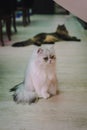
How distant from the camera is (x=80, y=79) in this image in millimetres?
2830

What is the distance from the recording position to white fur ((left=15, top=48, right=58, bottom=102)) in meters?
2.25

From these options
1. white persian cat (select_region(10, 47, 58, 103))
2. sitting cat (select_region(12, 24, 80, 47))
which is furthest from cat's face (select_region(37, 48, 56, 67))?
sitting cat (select_region(12, 24, 80, 47))

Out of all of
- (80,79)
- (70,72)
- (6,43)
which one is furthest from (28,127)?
(6,43)

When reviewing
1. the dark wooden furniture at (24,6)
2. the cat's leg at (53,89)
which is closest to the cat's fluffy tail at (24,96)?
the cat's leg at (53,89)

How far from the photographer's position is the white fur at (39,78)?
225cm

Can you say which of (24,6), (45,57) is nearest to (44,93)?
(45,57)

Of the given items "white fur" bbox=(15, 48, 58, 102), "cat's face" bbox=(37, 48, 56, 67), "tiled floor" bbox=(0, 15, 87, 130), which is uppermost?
"cat's face" bbox=(37, 48, 56, 67)

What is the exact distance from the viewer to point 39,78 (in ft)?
7.53

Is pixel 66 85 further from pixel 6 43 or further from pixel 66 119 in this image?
pixel 6 43

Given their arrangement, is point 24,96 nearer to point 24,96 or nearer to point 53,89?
point 24,96

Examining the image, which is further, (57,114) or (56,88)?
(56,88)

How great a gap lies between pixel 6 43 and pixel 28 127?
300cm

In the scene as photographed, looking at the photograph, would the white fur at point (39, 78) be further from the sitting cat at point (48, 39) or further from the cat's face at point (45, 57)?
the sitting cat at point (48, 39)

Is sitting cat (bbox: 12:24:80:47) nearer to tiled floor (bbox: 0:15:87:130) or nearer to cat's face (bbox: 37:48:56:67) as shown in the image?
tiled floor (bbox: 0:15:87:130)
